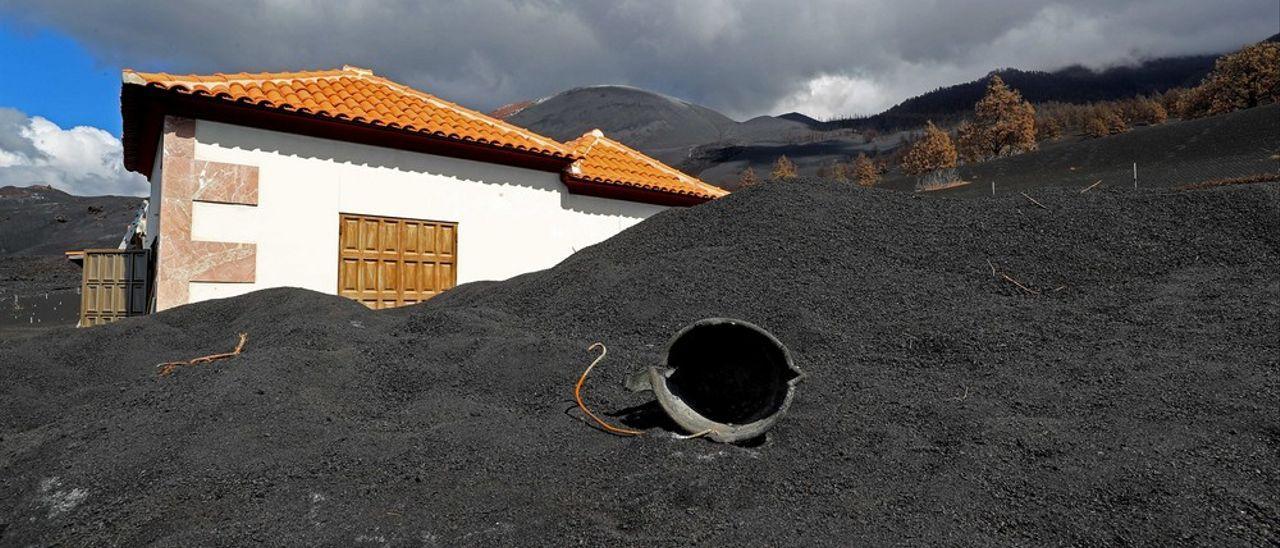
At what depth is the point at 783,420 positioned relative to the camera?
143 inches

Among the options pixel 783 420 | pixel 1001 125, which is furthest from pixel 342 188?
pixel 1001 125

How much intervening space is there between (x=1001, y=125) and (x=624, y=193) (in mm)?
35078

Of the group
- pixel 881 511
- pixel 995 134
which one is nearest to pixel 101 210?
pixel 881 511

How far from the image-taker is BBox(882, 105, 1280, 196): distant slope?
16.0 m

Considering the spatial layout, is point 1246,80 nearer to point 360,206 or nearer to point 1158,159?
point 1158,159

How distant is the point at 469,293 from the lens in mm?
6973

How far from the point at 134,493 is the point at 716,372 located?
2.93 metres

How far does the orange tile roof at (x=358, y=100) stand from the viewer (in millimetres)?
6949

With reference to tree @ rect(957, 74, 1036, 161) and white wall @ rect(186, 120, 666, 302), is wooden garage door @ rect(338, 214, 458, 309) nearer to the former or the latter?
white wall @ rect(186, 120, 666, 302)

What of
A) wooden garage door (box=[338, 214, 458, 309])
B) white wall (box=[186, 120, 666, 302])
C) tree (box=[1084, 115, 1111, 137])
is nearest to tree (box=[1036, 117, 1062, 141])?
tree (box=[1084, 115, 1111, 137])

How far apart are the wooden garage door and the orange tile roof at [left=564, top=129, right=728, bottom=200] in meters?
2.05

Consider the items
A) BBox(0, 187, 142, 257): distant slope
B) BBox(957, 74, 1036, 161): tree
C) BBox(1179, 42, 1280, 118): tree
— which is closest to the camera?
BBox(0, 187, 142, 257): distant slope

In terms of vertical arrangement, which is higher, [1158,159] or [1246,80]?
[1246,80]

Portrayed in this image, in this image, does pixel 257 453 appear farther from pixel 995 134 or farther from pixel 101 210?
pixel 995 134
